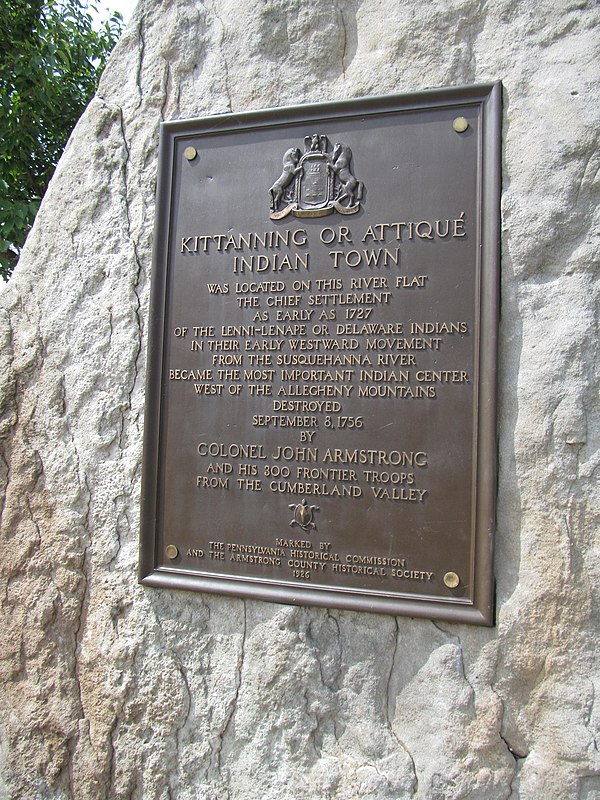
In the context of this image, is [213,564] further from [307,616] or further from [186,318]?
[186,318]

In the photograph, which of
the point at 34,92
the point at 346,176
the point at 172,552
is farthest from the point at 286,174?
the point at 34,92

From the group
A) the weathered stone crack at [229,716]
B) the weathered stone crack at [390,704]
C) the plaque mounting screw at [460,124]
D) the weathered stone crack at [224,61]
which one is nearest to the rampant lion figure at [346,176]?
the plaque mounting screw at [460,124]

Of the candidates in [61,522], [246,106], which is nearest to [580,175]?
[246,106]

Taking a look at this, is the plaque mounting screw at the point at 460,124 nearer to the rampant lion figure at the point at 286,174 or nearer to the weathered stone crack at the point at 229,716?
the rampant lion figure at the point at 286,174

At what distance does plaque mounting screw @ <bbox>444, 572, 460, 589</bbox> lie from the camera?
2.19 meters

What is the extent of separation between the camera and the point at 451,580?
2191 millimetres

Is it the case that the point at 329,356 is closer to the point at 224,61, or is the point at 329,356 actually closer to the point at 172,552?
the point at 172,552

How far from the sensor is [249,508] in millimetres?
2461

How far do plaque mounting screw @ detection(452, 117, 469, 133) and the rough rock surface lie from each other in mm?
140

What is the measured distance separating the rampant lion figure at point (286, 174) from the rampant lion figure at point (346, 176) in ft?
0.48

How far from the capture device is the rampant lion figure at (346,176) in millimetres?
2412

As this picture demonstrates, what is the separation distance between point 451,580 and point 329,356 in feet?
2.82

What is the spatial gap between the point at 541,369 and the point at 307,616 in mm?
1140

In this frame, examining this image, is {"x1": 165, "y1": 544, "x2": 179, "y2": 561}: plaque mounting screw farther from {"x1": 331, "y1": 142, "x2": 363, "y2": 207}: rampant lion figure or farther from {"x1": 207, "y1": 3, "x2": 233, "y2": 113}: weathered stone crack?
{"x1": 207, "y1": 3, "x2": 233, "y2": 113}: weathered stone crack
